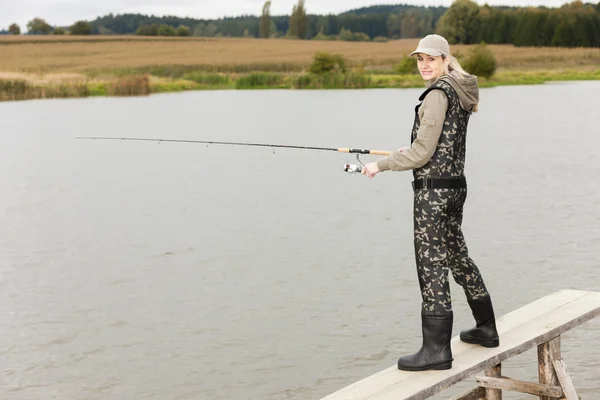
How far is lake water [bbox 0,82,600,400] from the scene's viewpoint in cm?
720

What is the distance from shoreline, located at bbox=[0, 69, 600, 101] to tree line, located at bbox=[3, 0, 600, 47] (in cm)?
3279

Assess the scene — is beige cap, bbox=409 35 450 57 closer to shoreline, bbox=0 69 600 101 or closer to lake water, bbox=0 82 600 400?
lake water, bbox=0 82 600 400

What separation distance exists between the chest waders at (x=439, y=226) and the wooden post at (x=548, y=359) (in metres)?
0.80

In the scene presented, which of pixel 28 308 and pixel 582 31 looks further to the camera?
pixel 582 31

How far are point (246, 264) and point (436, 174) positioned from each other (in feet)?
18.7

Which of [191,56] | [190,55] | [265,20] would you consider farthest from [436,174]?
[265,20]

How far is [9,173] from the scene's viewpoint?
65.0ft

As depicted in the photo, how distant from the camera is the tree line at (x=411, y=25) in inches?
3809

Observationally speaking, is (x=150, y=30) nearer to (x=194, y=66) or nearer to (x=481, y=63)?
(x=194, y=66)

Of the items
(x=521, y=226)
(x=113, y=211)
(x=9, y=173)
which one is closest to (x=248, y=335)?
(x=521, y=226)

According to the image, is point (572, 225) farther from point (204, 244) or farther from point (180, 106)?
point (180, 106)

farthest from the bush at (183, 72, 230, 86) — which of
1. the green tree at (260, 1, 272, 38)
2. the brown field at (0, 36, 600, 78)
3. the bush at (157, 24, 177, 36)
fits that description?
the green tree at (260, 1, 272, 38)

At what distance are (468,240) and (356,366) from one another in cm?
467

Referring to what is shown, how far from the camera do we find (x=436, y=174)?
16.3 feet
